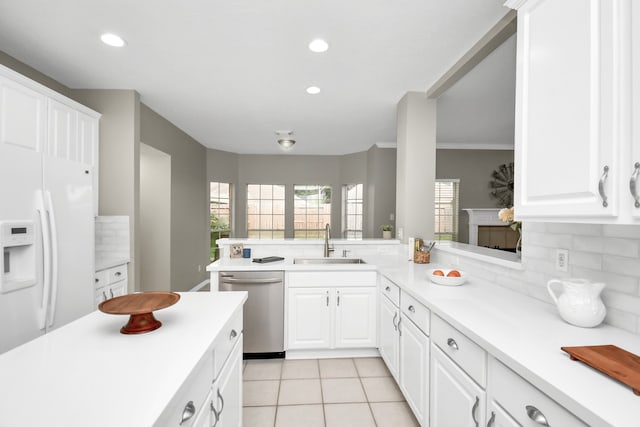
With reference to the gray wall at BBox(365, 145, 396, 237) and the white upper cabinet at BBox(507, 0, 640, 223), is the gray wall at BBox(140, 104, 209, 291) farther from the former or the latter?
the white upper cabinet at BBox(507, 0, 640, 223)

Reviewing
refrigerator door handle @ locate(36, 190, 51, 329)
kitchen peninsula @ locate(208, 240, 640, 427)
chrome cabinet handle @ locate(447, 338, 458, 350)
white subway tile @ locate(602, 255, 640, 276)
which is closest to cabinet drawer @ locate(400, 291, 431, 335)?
kitchen peninsula @ locate(208, 240, 640, 427)

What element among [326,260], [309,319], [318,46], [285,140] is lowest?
[309,319]

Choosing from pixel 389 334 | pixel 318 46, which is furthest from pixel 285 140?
pixel 389 334

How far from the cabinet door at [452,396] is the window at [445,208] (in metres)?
4.96

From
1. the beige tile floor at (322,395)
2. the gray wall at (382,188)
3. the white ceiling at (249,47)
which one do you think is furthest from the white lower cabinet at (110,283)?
the gray wall at (382,188)

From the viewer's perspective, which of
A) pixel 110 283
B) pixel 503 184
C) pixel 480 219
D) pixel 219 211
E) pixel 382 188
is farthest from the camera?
pixel 219 211

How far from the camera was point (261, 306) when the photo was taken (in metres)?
2.73

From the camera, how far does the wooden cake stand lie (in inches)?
42.7

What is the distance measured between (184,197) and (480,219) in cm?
544

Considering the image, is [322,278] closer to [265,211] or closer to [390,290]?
[390,290]

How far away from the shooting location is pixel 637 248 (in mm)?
1156

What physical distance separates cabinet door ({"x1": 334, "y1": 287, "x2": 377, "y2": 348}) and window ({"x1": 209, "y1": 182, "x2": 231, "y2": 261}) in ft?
13.7

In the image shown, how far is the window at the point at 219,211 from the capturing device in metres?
6.26

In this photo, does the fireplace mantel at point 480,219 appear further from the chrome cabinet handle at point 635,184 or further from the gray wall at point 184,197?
the chrome cabinet handle at point 635,184
